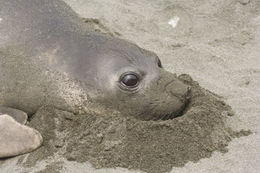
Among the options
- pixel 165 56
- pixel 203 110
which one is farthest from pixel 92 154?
pixel 165 56

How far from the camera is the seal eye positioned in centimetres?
394

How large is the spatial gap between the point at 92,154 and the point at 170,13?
3.40 metres

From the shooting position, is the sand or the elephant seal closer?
the sand

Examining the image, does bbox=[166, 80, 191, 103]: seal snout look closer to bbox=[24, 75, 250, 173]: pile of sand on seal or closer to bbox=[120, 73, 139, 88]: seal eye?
bbox=[24, 75, 250, 173]: pile of sand on seal

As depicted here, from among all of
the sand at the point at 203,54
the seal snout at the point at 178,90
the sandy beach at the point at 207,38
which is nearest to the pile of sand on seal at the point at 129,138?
the sand at the point at 203,54

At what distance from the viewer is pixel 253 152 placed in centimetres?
374

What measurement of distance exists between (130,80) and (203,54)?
2.00m

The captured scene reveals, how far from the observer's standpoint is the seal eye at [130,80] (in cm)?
394

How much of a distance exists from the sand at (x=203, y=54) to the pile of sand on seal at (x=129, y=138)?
0.01 metres

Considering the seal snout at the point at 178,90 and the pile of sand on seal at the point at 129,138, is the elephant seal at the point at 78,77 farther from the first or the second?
the pile of sand on seal at the point at 129,138

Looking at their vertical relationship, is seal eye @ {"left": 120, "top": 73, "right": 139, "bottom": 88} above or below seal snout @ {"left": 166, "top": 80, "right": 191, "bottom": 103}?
above

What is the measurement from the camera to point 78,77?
13.3 feet

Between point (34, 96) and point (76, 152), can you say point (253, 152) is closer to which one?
point (76, 152)

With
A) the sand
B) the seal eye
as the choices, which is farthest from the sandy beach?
the seal eye
